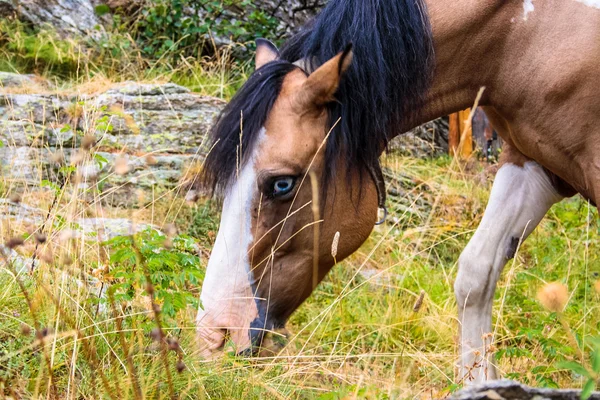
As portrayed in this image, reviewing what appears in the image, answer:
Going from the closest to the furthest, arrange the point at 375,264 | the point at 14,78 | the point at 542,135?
the point at 542,135 → the point at 375,264 → the point at 14,78

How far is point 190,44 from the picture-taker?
750cm

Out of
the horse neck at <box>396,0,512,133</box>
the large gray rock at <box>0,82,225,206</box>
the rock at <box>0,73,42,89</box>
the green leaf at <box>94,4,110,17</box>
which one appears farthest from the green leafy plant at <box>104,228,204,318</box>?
the green leaf at <box>94,4,110,17</box>

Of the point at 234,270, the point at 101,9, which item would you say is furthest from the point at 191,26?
the point at 234,270

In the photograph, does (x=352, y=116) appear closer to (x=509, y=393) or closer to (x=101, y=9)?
(x=509, y=393)

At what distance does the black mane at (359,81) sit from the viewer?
2.68 metres

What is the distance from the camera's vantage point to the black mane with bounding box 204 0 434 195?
2682 millimetres

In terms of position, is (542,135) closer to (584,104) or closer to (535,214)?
(584,104)

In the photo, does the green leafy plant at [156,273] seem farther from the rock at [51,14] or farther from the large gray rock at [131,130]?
the rock at [51,14]

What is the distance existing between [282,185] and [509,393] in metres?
1.46

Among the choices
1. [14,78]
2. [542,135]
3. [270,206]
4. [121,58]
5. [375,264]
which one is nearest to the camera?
[270,206]

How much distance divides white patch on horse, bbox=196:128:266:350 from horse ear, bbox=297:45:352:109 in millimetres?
217

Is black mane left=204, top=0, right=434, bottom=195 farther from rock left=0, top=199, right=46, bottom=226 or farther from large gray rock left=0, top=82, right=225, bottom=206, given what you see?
large gray rock left=0, top=82, right=225, bottom=206

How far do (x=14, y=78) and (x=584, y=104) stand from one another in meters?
4.64

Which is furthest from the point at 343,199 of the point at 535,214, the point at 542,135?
the point at 535,214
